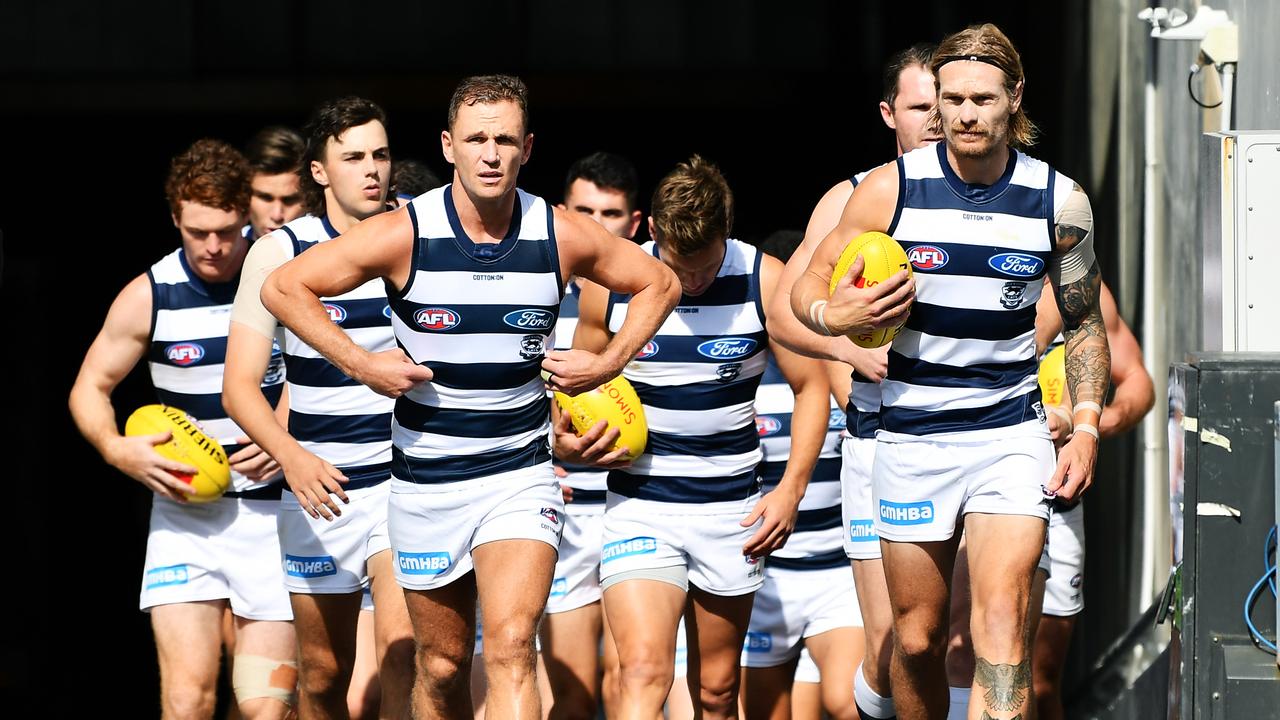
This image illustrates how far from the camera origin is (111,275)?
15102mm

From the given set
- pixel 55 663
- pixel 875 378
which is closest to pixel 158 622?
pixel 875 378

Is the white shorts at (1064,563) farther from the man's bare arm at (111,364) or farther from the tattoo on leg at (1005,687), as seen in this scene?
the man's bare arm at (111,364)

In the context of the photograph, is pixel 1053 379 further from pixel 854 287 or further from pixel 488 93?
pixel 488 93

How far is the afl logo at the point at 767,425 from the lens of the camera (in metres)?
7.61

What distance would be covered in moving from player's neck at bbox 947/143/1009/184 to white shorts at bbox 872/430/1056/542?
31.1 inches

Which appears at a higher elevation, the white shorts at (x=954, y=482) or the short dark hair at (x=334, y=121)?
the short dark hair at (x=334, y=121)

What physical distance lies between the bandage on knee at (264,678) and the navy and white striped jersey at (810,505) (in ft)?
6.48

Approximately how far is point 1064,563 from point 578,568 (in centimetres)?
192

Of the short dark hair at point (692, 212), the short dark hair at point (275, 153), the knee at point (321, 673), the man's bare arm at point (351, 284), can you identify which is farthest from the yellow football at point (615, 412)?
the short dark hair at point (275, 153)

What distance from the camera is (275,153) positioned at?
8.38 meters

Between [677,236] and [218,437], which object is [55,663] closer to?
[218,437]

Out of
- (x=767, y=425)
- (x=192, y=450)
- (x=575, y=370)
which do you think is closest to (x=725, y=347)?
(x=767, y=425)

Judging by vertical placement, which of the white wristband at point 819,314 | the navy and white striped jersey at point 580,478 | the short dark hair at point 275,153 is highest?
the short dark hair at point 275,153

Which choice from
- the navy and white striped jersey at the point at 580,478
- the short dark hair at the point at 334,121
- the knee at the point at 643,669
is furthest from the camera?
the navy and white striped jersey at the point at 580,478
